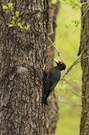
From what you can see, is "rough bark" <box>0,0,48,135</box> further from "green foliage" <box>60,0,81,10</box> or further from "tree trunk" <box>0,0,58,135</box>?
"green foliage" <box>60,0,81,10</box>

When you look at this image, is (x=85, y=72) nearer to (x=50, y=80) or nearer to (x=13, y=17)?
(x=50, y=80)

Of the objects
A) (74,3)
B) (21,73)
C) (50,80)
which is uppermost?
(74,3)

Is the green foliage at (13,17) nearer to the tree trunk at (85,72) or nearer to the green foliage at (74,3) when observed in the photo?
the green foliage at (74,3)

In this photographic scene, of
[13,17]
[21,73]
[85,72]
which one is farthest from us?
[85,72]

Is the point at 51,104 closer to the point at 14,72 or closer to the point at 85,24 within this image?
the point at 85,24

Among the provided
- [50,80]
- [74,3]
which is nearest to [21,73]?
[50,80]

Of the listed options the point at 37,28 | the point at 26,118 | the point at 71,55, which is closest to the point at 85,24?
the point at 37,28

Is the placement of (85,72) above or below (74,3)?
below

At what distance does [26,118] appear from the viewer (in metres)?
5.10

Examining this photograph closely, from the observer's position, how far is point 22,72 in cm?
507

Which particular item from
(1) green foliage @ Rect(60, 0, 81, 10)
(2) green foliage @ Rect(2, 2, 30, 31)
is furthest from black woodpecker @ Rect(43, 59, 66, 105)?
(1) green foliage @ Rect(60, 0, 81, 10)

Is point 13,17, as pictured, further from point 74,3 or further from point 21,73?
point 74,3

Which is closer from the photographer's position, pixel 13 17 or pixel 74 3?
pixel 13 17

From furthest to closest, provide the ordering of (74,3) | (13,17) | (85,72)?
(85,72)
(74,3)
(13,17)
